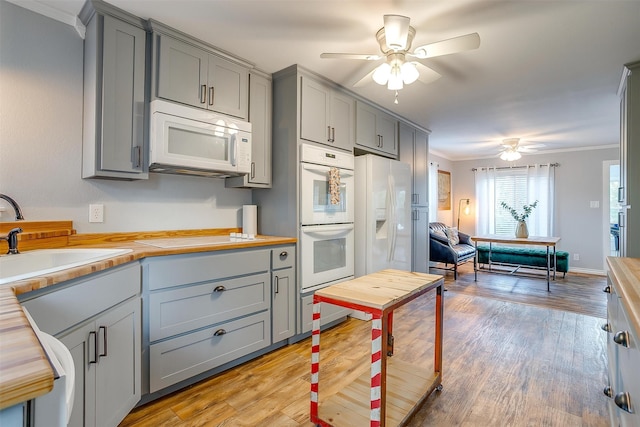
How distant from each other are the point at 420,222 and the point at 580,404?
2864mm

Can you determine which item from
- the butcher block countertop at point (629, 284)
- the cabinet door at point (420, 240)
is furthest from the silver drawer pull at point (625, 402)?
the cabinet door at point (420, 240)

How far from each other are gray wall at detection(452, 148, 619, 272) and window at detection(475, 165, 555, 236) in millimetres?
175

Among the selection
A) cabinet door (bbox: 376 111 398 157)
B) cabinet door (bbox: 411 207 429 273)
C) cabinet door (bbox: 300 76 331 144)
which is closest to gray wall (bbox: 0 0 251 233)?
cabinet door (bbox: 300 76 331 144)

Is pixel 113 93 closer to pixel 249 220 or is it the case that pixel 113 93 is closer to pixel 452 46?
pixel 249 220

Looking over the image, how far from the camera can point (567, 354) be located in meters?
2.47

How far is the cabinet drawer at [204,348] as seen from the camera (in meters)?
1.81

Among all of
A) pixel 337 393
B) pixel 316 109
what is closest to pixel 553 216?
pixel 316 109

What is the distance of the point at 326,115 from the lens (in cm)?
292

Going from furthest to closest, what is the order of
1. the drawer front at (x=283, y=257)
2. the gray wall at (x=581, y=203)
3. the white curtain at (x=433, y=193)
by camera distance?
the white curtain at (x=433, y=193) → the gray wall at (x=581, y=203) → the drawer front at (x=283, y=257)

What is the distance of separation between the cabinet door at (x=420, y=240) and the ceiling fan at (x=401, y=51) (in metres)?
2.51

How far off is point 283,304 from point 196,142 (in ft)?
4.57

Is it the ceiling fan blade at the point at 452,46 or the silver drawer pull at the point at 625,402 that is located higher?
the ceiling fan blade at the point at 452,46

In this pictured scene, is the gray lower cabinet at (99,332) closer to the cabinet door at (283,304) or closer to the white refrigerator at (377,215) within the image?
the cabinet door at (283,304)

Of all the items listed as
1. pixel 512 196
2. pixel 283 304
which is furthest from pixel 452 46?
pixel 512 196
